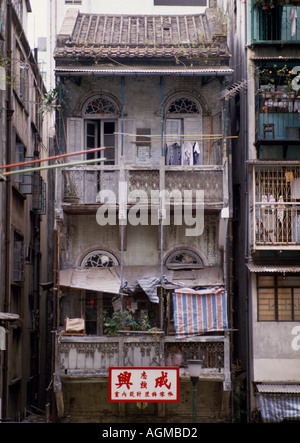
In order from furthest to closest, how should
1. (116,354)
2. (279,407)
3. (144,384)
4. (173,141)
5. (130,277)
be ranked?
(173,141), (130,277), (116,354), (279,407), (144,384)

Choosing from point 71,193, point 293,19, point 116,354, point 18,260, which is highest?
point 293,19

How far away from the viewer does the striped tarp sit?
24766mm

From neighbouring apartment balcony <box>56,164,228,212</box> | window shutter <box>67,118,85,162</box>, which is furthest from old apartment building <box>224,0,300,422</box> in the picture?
window shutter <box>67,118,85,162</box>

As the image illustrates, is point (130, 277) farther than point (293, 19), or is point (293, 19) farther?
point (130, 277)

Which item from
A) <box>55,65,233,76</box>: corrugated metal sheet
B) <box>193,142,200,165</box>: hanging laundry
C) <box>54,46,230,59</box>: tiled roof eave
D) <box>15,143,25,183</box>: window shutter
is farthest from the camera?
→ <box>15,143,25,183</box>: window shutter

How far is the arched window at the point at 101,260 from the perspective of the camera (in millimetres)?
26547

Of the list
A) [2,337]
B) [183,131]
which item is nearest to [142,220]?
[183,131]

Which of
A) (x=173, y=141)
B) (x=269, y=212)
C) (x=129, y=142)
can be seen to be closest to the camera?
(x=269, y=212)

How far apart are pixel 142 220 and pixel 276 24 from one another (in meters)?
7.81

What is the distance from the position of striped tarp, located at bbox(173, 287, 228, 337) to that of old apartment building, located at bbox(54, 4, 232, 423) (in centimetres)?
3

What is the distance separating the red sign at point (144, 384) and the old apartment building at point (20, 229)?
10.6 feet

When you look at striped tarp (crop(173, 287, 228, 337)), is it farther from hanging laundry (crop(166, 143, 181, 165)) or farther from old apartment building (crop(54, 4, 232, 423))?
hanging laundry (crop(166, 143, 181, 165))

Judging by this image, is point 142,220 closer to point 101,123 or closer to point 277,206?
point 101,123

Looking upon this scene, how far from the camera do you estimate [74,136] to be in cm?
2669
